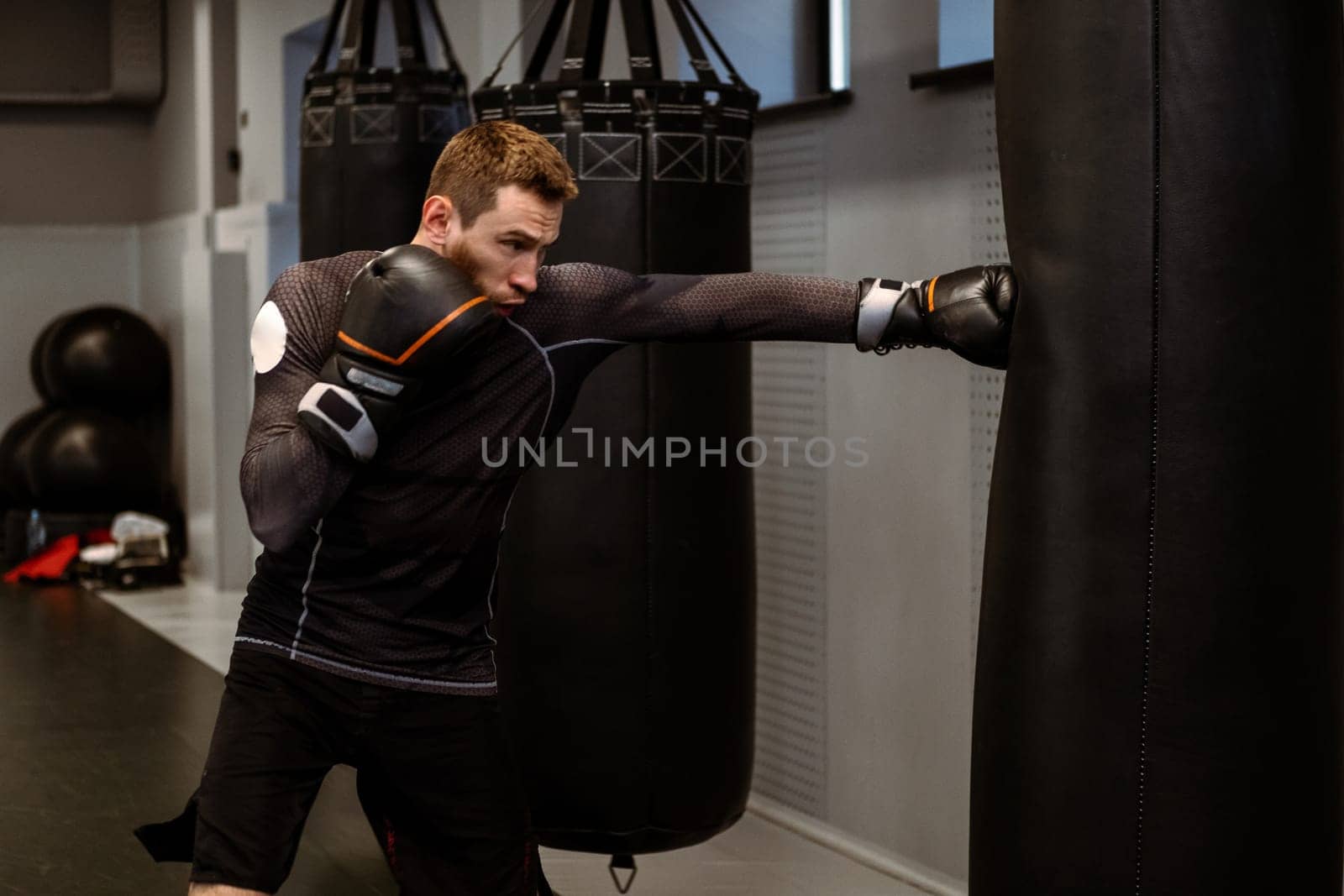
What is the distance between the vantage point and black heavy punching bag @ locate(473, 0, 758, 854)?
2.66m

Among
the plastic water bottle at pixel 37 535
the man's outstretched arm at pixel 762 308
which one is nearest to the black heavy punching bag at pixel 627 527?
the man's outstretched arm at pixel 762 308

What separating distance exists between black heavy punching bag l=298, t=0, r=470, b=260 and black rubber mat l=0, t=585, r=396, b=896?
53.8 inches

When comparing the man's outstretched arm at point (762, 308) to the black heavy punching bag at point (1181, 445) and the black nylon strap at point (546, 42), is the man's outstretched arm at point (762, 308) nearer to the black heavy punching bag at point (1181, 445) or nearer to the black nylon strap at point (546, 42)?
the black heavy punching bag at point (1181, 445)

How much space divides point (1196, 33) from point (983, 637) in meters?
0.74

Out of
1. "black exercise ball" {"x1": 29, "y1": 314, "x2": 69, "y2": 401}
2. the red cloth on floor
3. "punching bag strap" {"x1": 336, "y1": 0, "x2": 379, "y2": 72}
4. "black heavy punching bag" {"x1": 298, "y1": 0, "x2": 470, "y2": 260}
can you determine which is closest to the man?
"black heavy punching bag" {"x1": 298, "y1": 0, "x2": 470, "y2": 260}

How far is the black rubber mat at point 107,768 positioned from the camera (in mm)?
3311

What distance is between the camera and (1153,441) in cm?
172

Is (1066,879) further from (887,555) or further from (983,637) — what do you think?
(887,555)

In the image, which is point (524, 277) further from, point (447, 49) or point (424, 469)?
point (447, 49)

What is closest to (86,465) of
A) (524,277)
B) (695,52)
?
(695,52)

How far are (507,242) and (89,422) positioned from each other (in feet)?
19.9

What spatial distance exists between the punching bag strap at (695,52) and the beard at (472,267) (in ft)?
2.88

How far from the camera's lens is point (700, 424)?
109 inches

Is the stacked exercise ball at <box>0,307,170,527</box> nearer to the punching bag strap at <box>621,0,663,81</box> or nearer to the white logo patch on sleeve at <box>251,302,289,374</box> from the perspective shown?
the punching bag strap at <box>621,0,663,81</box>
